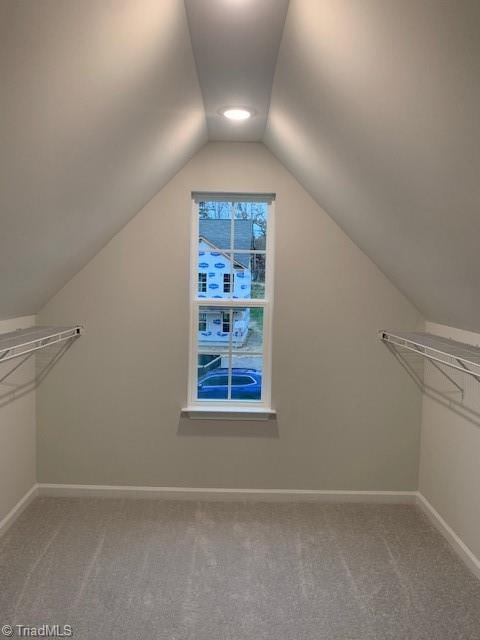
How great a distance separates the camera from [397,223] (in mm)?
1996

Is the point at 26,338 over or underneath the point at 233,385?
over

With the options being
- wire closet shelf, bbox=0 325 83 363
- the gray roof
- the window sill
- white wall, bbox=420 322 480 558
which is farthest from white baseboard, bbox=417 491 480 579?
wire closet shelf, bbox=0 325 83 363

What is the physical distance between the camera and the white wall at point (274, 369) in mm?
2893

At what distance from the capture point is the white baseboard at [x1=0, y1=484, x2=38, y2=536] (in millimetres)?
2475

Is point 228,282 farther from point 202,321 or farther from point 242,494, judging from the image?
point 242,494

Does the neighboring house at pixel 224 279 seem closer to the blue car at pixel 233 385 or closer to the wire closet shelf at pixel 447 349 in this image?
the blue car at pixel 233 385

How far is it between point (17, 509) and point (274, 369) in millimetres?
Result: 1767

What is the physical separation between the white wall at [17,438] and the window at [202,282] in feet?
3.56

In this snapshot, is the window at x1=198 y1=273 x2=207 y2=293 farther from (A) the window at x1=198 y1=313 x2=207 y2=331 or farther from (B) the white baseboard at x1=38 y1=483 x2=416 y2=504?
(B) the white baseboard at x1=38 y1=483 x2=416 y2=504

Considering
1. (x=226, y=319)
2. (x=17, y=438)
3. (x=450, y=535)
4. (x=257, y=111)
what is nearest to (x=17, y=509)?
(x=17, y=438)

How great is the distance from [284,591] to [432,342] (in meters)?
1.42

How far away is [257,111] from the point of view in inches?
91.7

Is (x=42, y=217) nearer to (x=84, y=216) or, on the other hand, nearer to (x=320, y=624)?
(x=84, y=216)

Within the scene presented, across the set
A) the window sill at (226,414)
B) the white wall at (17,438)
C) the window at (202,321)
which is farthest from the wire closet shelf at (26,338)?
the window sill at (226,414)
